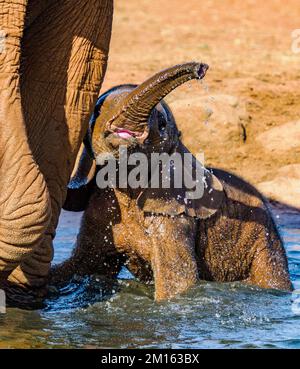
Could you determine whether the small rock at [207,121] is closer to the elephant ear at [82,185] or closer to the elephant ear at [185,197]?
the elephant ear at [185,197]

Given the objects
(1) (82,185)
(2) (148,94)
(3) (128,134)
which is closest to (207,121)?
(1) (82,185)

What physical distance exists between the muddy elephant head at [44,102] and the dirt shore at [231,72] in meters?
2.94

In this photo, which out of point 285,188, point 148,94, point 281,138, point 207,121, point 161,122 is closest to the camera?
point 148,94

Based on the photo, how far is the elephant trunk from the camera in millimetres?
6277

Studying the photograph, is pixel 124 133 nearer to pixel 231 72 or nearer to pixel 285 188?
pixel 285 188

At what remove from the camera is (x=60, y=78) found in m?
6.59

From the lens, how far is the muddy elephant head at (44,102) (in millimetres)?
5898

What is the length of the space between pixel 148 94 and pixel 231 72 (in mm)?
6756

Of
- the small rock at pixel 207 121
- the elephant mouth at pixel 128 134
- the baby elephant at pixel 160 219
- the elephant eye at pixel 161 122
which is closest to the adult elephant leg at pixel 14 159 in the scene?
the baby elephant at pixel 160 219

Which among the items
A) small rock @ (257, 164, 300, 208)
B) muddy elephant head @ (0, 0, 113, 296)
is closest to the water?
muddy elephant head @ (0, 0, 113, 296)

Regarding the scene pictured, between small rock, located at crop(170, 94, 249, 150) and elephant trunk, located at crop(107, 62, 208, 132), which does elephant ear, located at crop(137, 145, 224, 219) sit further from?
small rock, located at crop(170, 94, 249, 150)

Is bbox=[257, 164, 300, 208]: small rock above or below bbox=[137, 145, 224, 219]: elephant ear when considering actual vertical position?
above

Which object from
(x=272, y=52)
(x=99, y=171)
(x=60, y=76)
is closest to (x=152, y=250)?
(x=99, y=171)
